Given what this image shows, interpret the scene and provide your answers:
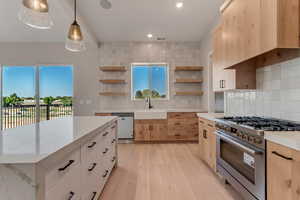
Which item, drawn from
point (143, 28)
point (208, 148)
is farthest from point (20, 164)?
point (143, 28)

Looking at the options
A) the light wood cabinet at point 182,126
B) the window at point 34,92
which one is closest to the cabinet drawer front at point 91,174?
the light wood cabinet at point 182,126

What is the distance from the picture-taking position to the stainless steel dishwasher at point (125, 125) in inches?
200

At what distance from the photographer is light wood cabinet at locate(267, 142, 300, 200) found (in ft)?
4.28

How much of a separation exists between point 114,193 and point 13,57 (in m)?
5.49

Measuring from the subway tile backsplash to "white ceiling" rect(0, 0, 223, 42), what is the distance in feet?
7.31

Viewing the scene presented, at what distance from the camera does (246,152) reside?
192 centimetres

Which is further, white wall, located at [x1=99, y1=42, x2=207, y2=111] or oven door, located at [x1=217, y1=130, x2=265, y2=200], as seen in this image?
white wall, located at [x1=99, y1=42, x2=207, y2=111]

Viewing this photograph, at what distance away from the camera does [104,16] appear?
14.4 feet

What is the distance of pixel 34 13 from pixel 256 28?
227 cm

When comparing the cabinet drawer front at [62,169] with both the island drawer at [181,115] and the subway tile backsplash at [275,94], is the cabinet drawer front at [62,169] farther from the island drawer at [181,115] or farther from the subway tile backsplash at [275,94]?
the island drawer at [181,115]

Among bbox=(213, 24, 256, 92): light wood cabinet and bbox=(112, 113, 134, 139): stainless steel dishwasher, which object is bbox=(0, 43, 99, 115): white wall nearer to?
bbox=(112, 113, 134, 139): stainless steel dishwasher

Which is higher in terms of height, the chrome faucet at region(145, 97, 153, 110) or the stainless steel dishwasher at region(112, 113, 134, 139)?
the chrome faucet at region(145, 97, 153, 110)

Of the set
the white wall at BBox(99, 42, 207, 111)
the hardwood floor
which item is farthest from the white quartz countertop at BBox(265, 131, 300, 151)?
the white wall at BBox(99, 42, 207, 111)

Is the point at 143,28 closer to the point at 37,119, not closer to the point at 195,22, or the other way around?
the point at 195,22
